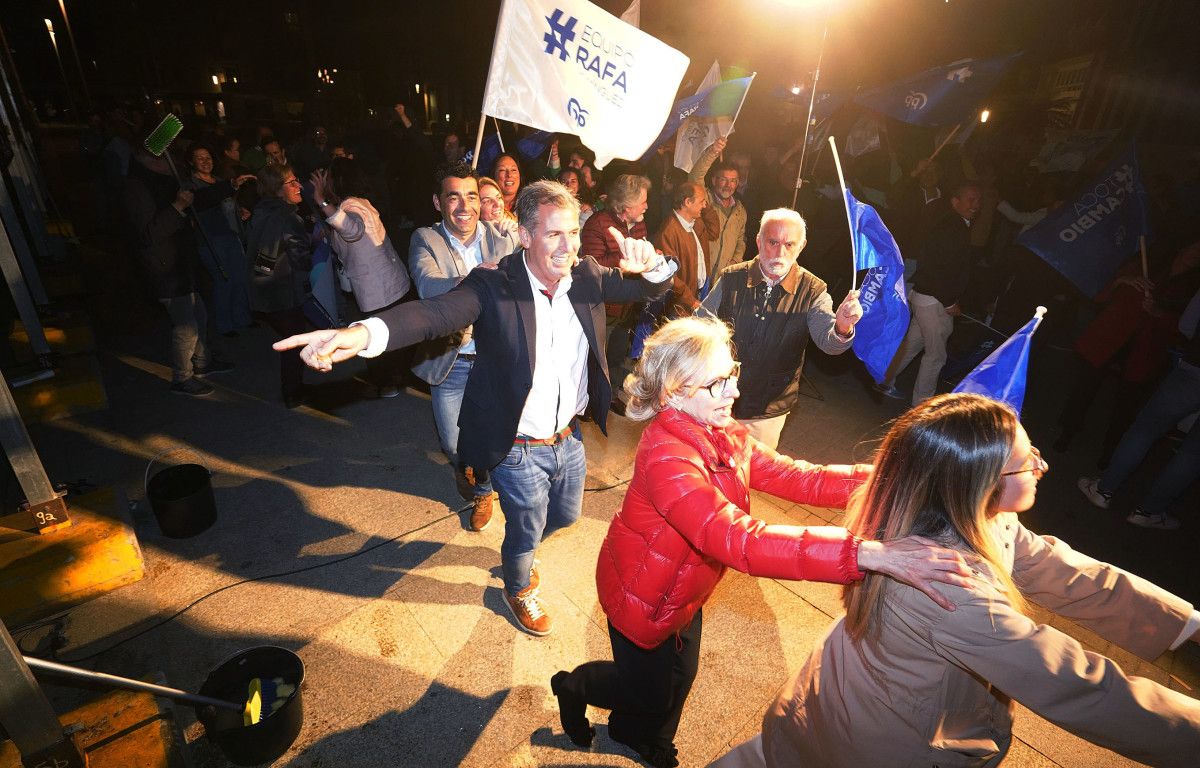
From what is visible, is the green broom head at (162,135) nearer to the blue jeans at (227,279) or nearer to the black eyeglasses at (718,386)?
the blue jeans at (227,279)

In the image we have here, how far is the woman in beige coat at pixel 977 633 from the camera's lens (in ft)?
4.55

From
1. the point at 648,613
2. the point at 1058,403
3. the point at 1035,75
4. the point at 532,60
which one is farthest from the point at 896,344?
the point at 1035,75

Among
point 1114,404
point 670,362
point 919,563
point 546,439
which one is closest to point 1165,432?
point 1114,404

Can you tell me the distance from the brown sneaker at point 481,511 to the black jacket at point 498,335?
3.94 ft

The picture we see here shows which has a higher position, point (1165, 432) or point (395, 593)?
point (1165, 432)

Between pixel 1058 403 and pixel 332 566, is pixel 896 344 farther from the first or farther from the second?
pixel 1058 403

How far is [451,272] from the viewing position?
3998 mm

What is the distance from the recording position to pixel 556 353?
9.59ft

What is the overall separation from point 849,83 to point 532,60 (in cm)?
1571

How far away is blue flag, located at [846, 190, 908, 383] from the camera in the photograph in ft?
11.2

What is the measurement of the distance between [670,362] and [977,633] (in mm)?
1217

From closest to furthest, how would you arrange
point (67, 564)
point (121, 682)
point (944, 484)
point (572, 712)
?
point (944, 484)
point (121, 682)
point (572, 712)
point (67, 564)

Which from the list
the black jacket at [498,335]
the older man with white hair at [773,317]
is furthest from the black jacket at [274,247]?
the older man with white hair at [773,317]

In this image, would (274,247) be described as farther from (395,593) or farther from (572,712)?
(572,712)
